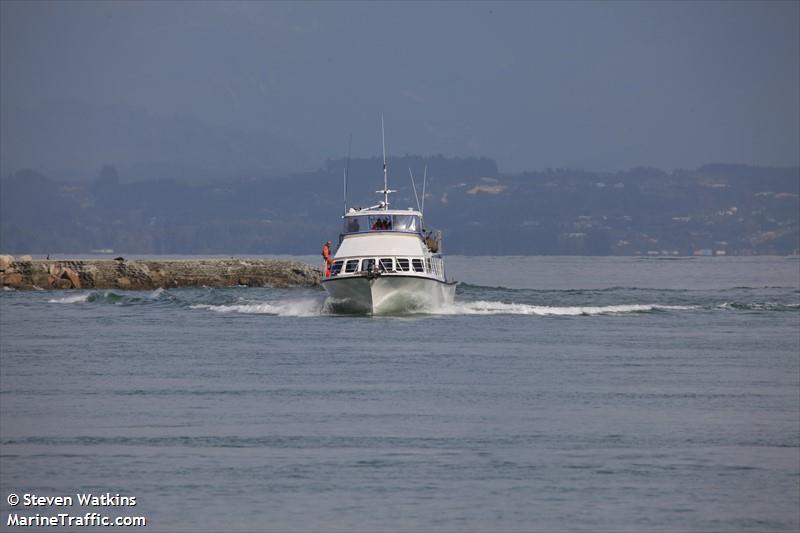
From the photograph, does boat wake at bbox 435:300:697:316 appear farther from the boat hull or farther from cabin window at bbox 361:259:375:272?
cabin window at bbox 361:259:375:272

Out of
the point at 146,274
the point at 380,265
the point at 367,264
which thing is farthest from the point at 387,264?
the point at 146,274

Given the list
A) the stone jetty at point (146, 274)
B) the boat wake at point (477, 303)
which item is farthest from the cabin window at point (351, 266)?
the stone jetty at point (146, 274)

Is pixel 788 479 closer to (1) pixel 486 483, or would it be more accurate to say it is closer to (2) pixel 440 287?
(1) pixel 486 483

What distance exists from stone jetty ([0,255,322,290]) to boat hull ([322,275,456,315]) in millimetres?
34970

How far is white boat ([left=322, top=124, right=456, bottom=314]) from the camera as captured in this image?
55219 millimetres

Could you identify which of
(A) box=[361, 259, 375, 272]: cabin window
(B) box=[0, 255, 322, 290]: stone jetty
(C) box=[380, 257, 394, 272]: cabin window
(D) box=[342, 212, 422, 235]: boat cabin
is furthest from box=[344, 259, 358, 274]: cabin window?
(B) box=[0, 255, 322, 290]: stone jetty

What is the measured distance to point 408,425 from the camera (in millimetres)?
28109

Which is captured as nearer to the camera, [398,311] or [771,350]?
[771,350]

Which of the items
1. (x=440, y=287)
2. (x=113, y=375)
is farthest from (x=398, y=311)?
(x=113, y=375)

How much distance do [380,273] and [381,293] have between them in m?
1.08

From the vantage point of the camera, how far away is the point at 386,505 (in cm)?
2098

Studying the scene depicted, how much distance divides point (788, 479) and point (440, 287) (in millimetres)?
→ 37195

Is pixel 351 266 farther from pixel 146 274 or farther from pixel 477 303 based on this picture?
pixel 146 274

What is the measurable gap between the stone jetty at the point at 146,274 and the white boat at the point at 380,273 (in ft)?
113
